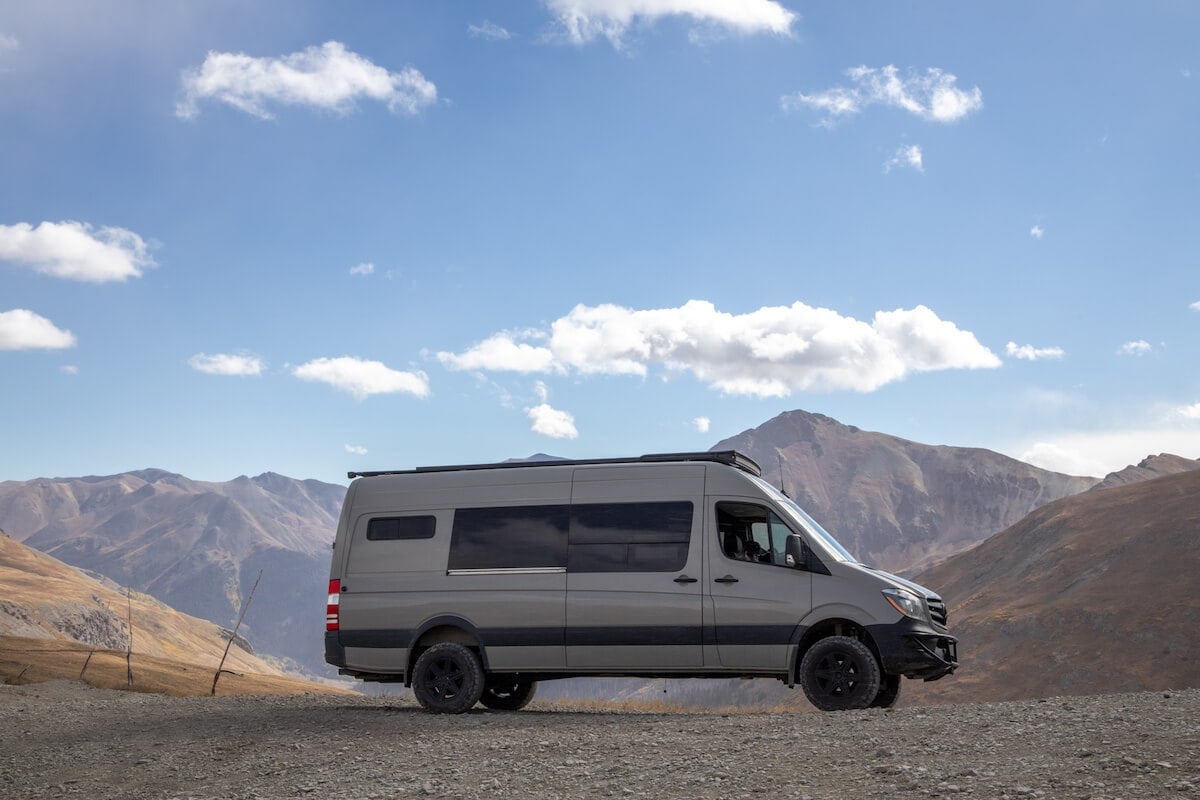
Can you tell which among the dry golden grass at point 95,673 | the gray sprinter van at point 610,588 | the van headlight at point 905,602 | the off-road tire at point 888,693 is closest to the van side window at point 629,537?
the gray sprinter van at point 610,588

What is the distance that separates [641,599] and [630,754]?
3724mm

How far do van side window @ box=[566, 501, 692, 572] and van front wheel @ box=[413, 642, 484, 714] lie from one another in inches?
70.3

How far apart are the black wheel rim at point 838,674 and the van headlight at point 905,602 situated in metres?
0.77

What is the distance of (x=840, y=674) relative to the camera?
1252 cm

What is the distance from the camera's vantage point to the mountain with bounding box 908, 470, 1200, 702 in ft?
202

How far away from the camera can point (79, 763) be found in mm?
11281

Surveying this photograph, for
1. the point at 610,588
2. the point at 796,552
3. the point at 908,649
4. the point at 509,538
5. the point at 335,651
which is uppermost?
the point at 509,538

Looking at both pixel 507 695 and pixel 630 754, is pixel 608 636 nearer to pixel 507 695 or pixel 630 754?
pixel 507 695

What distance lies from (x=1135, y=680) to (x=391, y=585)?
55.7 metres

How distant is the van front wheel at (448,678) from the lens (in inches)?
547

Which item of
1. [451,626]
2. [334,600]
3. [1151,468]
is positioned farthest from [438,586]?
[1151,468]

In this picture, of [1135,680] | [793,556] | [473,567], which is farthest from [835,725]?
[1135,680]

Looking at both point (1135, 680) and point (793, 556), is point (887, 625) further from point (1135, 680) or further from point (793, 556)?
point (1135, 680)

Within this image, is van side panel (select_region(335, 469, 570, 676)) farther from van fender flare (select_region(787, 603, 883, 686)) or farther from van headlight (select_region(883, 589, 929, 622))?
van headlight (select_region(883, 589, 929, 622))
